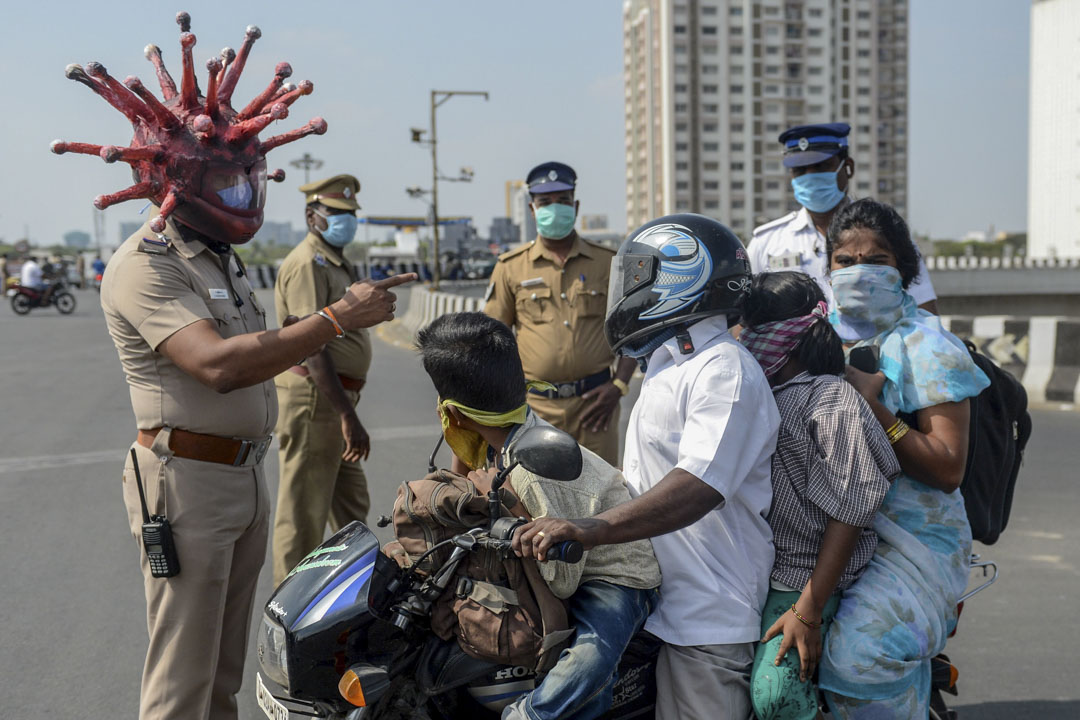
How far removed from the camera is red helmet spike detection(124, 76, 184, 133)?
267cm

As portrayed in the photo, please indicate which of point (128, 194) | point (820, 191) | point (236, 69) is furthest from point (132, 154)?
point (820, 191)

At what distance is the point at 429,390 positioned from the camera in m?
12.3

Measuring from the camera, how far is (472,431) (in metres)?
2.34

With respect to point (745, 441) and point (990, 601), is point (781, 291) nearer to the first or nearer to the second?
point (745, 441)

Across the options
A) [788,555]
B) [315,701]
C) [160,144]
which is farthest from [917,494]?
[160,144]

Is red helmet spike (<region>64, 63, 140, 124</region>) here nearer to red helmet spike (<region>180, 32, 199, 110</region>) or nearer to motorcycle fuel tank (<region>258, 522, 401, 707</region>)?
Answer: red helmet spike (<region>180, 32, 199, 110</region>)

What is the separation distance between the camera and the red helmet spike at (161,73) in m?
2.94

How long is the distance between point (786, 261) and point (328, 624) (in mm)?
3051

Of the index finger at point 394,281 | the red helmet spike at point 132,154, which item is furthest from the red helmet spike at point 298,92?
the index finger at point 394,281

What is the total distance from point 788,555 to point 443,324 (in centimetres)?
98

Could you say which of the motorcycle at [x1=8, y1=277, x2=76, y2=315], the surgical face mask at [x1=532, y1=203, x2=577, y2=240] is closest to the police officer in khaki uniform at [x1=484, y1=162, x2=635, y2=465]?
the surgical face mask at [x1=532, y1=203, x2=577, y2=240]

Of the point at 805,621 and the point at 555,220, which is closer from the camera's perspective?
the point at 805,621

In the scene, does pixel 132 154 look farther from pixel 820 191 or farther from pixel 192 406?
pixel 820 191

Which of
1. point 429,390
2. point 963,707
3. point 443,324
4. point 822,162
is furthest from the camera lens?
point 429,390
